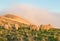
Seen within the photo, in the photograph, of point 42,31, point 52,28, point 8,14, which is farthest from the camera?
point 8,14

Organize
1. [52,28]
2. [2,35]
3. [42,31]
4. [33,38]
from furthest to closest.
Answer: [52,28], [42,31], [2,35], [33,38]

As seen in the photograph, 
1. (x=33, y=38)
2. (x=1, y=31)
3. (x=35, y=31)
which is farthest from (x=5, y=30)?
(x=33, y=38)

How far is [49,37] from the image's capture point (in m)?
27.3

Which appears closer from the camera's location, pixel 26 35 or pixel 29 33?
pixel 26 35

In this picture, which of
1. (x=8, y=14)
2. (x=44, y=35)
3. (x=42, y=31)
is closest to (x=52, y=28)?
(x=42, y=31)

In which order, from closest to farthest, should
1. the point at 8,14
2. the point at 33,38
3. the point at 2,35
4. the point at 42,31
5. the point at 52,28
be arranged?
the point at 33,38
the point at 2,35
the point at 42,31
the point at 52,28
the point at 8,14

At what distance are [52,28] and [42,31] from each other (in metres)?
3.09

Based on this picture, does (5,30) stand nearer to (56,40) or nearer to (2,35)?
(2,35)

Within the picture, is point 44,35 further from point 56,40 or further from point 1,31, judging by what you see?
point 1,31

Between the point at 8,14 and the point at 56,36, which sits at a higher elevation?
the point at 8,14

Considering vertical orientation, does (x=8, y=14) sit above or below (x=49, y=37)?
above

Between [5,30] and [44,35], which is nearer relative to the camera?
[44,35]

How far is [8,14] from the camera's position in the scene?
143 feet

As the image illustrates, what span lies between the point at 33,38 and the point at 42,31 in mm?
3787
